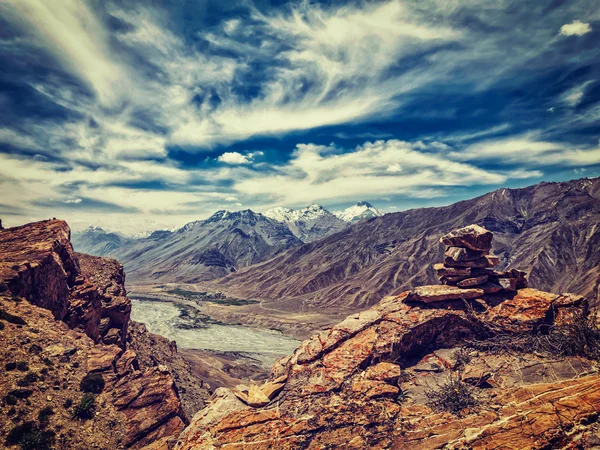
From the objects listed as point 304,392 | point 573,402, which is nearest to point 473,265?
point 573,402

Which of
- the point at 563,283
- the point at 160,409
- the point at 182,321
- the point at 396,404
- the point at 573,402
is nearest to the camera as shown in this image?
the point at 573,402

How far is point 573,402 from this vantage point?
557 inches

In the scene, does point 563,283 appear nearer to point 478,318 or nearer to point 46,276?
point 478,318

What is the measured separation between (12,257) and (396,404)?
4221cm

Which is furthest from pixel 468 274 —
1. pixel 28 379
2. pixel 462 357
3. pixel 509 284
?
pixel 28 379

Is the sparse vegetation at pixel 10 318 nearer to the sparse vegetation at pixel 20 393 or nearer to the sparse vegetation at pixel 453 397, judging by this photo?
the sparse vegetation at pixel 20 393

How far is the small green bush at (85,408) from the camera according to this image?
23.5 m

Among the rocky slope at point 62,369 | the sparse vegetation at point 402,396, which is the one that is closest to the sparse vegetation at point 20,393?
the rocky slope at point 62,369

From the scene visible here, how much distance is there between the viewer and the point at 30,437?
2011cm

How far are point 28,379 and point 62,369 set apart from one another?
9.77 ft

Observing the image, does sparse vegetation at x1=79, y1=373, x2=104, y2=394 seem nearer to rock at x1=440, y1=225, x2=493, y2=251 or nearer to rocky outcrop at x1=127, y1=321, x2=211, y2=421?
rocky outcrop at x1=127, y1=321, x2=211, y2=421

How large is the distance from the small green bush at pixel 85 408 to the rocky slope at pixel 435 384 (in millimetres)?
5775

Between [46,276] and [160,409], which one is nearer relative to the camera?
[160,409]

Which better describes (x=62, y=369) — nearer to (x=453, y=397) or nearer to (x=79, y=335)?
(x=79, y=335)
